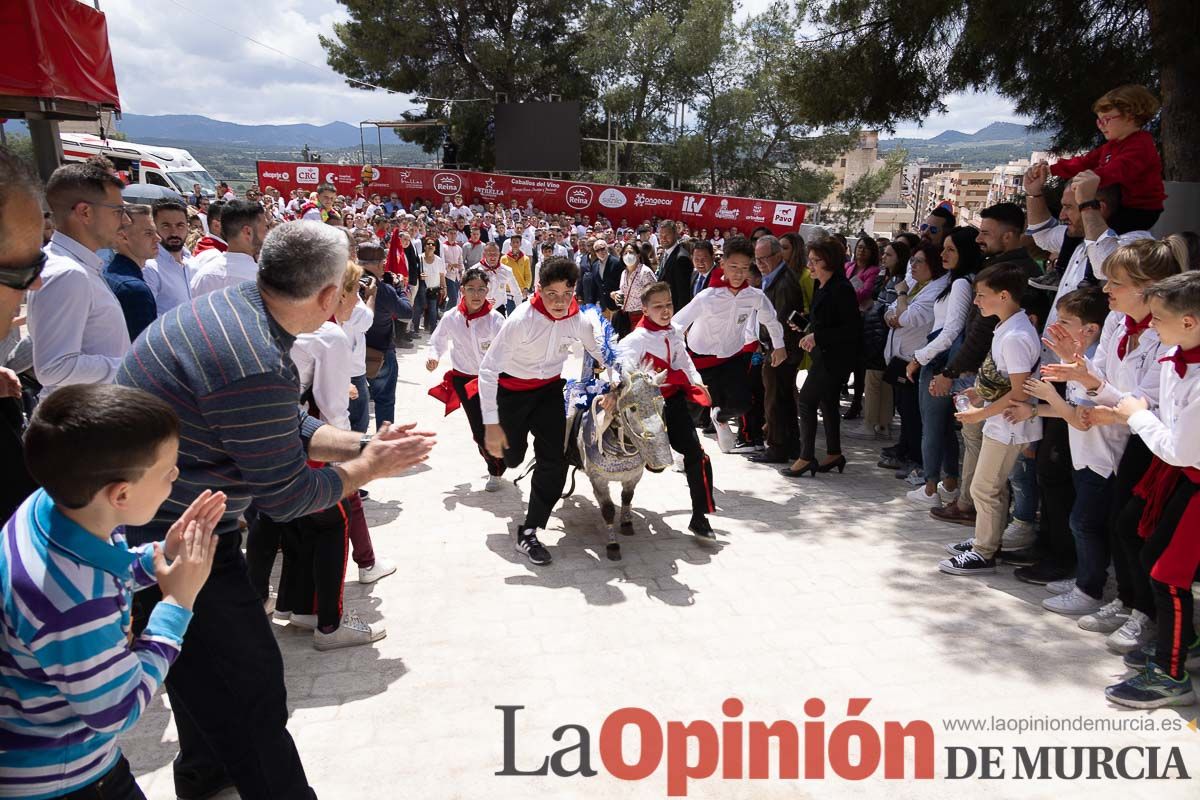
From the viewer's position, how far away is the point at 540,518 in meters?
4.91

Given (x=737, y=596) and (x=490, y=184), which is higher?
(x=490, y=184)

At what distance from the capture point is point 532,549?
15.8ft

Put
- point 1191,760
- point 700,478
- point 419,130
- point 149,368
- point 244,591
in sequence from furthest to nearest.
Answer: point 419,130, point 700,478, point 1191,760, point 244,591, point 149,368

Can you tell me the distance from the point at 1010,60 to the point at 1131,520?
6.37 meters

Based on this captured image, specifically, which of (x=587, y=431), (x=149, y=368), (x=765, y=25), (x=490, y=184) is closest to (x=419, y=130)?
(x=490, y=184)

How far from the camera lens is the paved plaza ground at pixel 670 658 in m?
2.92

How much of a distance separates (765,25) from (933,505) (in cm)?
3323

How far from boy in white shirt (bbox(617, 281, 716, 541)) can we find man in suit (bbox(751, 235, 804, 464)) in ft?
6.05

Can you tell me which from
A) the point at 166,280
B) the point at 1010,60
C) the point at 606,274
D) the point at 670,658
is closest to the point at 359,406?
the point at 166,280

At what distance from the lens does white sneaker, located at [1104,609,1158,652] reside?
3.65m

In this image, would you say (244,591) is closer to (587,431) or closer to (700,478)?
(587,431)

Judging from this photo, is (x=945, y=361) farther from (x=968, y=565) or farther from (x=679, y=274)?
(x=679, y=274)

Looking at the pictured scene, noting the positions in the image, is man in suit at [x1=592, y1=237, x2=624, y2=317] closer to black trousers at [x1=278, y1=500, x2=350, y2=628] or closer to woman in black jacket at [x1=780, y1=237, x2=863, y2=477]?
woman in black jacket at [x1=780, y1=237, x2=863, y2=477]

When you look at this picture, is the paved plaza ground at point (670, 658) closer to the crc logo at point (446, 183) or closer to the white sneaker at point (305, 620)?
the white sneaker at point (305, 620)
